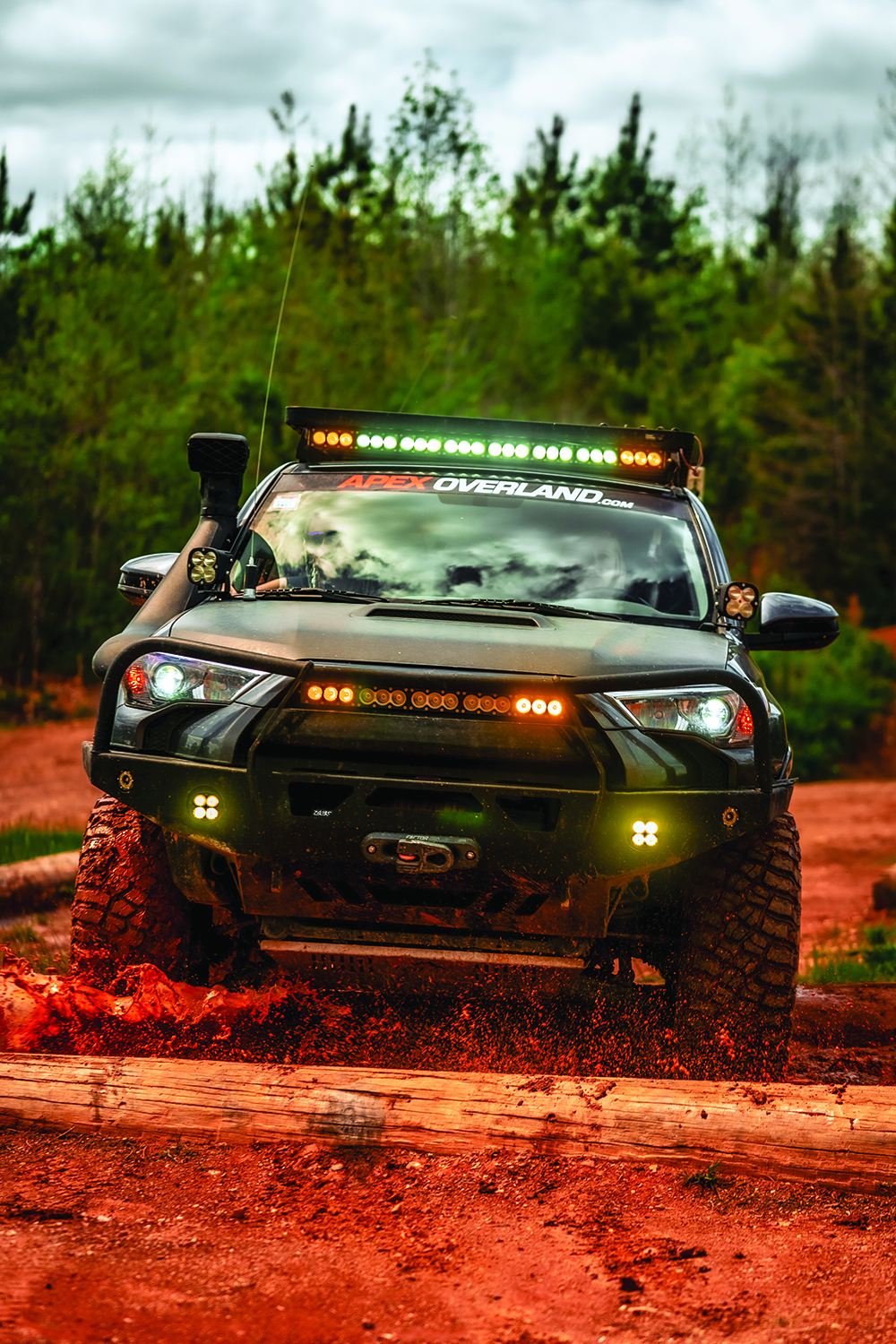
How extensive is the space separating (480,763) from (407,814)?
23cm

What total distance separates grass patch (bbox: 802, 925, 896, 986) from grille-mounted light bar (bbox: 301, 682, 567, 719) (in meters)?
3.11

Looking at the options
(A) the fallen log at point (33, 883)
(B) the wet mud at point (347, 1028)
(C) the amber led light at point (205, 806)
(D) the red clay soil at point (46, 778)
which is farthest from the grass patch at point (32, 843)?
(C) the amber led light at point (205, 806)

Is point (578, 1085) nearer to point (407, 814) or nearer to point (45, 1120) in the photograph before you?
point (407, 814)

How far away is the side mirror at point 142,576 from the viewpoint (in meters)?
5.06

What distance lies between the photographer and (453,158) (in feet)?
91.0

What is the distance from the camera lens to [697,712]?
3.84 metres

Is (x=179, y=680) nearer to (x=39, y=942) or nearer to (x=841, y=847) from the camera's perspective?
(x=39, y=942)

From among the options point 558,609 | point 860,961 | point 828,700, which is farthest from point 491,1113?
point 828,700

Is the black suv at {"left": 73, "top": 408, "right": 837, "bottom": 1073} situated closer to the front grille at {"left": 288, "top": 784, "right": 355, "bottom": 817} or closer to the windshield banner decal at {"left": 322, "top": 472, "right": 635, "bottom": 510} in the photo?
the front grille at {"left": 288, "top": 784, "right": 355, "bottom": 817}

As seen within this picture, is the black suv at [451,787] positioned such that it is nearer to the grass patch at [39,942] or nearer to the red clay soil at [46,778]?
the grass patch at [39,942]

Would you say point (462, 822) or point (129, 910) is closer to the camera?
point (462, 822)

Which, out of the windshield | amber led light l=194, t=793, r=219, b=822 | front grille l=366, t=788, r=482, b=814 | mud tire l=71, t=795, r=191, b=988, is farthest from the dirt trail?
amber led light l=194, t=793, r=219, b=822

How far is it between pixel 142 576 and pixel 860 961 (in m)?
4.33

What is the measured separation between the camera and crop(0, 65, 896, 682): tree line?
2056 centimetres
